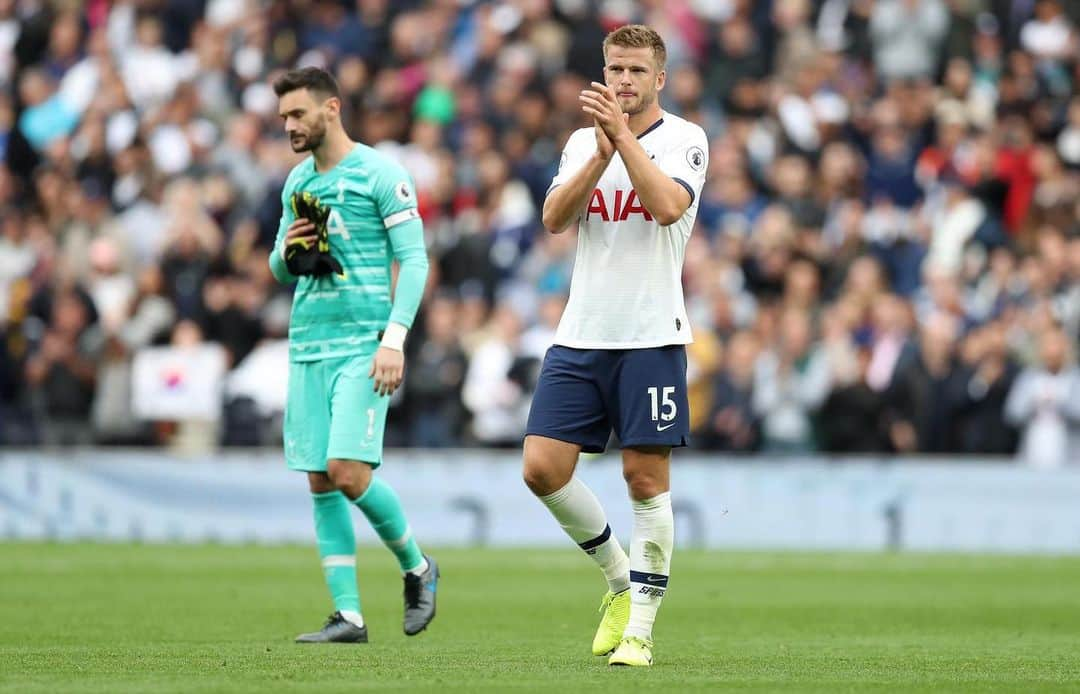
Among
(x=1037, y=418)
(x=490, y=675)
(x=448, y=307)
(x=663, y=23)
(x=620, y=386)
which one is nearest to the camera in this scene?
(x=490, y=675)

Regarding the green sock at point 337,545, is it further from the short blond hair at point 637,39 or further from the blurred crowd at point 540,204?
the blurred crowd at point 540,204

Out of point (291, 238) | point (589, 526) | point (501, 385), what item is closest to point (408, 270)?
point (291, 238)

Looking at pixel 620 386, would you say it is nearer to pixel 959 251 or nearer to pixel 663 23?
pixel 959 251

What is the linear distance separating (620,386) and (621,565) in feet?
3.01

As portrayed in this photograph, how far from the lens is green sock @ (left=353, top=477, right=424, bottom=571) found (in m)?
9.75

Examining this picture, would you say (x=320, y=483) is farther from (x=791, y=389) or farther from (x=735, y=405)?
(x=791, y=389)

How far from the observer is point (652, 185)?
317 inches

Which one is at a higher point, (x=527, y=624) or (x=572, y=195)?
(x=572, y=195)

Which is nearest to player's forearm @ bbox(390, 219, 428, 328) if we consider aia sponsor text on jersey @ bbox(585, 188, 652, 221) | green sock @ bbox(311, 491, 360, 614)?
green sock @ bbox(311, 491, 360, 614)

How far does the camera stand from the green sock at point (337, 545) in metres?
9.83

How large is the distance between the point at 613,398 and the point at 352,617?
201 centimetres

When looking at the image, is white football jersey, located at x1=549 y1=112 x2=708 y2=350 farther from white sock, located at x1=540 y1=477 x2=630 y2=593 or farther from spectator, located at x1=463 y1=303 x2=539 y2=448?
spectator, located at x1=463 y1=303 x2=539 y2=448

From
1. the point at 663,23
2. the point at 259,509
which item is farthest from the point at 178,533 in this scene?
the point at 663,23

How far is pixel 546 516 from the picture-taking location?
1875 centimetres
